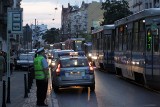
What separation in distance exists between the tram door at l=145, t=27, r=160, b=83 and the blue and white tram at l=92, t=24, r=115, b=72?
13834 mm

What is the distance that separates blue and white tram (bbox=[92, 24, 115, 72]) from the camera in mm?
34719

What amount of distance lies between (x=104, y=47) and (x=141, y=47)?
15246 mm

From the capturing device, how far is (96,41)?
41.2 m

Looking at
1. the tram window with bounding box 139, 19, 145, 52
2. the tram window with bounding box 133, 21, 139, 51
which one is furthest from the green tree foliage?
the tram window with bounding box 139, 19, 145, 52

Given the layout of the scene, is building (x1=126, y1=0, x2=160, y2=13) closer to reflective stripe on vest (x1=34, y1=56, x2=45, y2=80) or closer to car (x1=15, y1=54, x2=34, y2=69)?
car (x1=15, y1=54, x2=34, y2=69)

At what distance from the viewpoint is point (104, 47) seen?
121 ft

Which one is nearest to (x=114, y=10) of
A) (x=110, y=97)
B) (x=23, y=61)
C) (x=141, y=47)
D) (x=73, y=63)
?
(x=23, y=61)

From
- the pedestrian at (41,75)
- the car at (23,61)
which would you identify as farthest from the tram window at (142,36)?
the car at (23,61)

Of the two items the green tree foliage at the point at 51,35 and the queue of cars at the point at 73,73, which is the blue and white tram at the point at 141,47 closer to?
the queue of cars at the point at 73,73

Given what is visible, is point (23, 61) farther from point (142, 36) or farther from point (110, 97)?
point (110, 97)

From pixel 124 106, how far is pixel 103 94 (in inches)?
173

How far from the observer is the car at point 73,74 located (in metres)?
20.6

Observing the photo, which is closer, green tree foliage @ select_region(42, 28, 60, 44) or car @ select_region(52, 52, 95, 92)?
car @ select_region(52, 52, 95, 92)

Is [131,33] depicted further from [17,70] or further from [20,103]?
[17,70]
